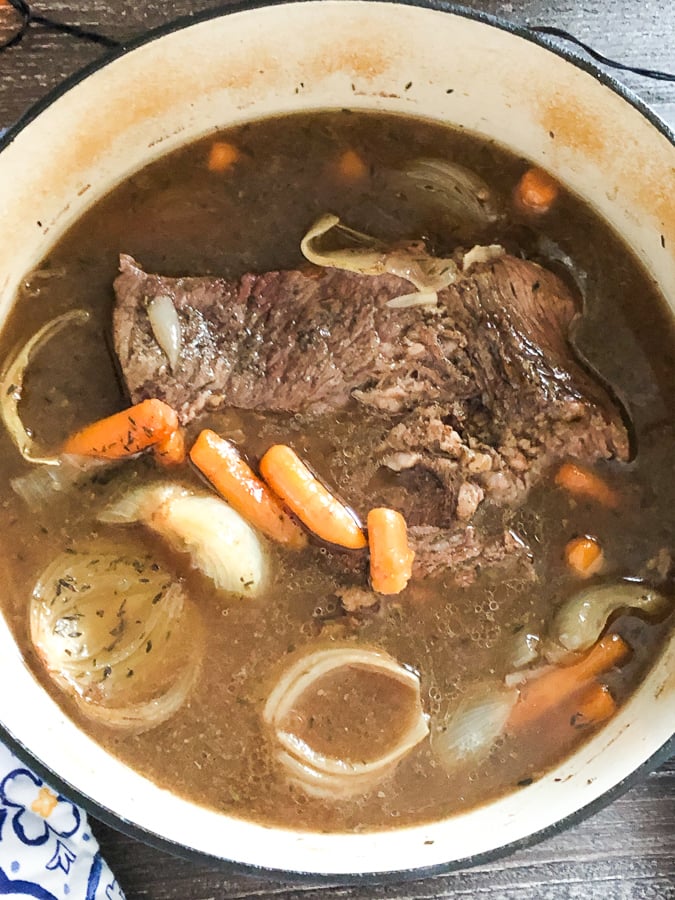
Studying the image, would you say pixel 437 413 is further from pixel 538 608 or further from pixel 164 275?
pixel 164 275

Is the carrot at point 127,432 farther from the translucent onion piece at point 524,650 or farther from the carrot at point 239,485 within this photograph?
the translucent onion piece at point 524,650

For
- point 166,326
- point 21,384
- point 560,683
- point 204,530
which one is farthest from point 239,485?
point 560,683

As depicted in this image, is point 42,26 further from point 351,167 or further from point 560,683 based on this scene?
point 560,683

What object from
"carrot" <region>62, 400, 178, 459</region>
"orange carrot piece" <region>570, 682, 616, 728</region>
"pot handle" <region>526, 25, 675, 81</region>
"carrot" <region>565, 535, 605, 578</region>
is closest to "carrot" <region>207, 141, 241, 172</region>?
"carrot" <region>62, 400, 178, 459</region>

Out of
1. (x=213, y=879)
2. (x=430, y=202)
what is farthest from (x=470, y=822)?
(x=430, y=202)

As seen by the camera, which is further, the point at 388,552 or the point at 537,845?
the point at 537,845

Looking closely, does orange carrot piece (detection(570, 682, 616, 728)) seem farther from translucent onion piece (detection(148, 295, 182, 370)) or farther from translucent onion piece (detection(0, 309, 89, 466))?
translucent onion piece (detection(0, 309, 89, 466))
